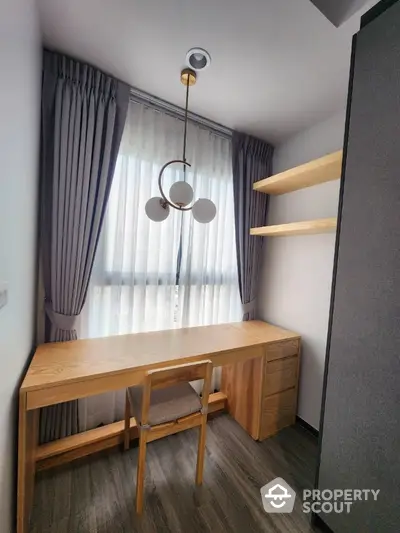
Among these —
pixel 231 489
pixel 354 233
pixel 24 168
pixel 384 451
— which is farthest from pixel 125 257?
pixel 384 451

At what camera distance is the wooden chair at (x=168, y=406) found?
48.8 inches

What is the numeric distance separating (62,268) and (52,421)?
3.37 feet

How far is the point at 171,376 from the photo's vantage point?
1.27 m

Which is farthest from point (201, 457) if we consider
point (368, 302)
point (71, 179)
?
point (71, 179)

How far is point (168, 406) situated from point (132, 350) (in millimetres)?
411

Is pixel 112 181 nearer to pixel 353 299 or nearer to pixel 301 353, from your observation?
pixel 353 299

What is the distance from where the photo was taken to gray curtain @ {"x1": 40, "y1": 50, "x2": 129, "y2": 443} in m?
1.44

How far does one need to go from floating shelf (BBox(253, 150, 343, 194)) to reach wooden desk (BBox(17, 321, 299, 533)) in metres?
1.31

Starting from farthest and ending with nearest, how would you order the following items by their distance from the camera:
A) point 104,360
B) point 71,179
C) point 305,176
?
point 305,176, point 71,179, point 104,360

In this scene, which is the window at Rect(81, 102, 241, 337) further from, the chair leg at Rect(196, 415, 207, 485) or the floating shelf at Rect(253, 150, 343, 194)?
the chair leg at Rect(196, 415, 207, 485)

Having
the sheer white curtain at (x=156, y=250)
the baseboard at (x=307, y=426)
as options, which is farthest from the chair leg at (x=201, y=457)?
the baseboard at (x=307, y=426)

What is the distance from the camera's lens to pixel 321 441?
1.21 metres

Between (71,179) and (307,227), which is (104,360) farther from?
(307,227)

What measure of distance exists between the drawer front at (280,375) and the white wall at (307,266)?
0.14m
